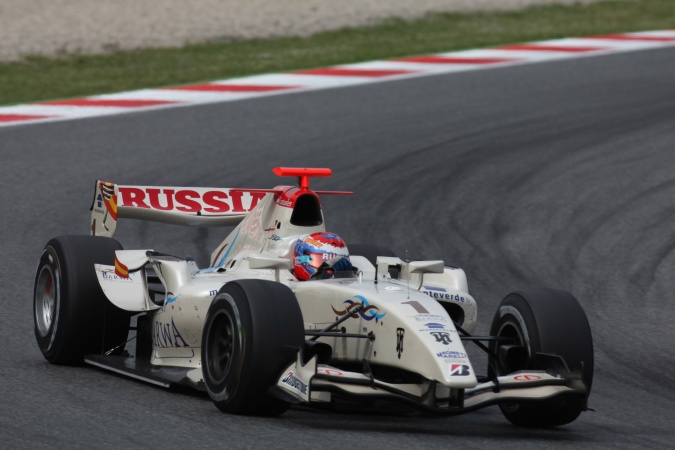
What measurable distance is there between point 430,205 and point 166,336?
5004 millimetres

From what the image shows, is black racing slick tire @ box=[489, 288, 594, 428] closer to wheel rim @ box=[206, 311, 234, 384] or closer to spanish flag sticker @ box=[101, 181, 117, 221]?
wheel rim @ box=[206, 311, 234, 384]

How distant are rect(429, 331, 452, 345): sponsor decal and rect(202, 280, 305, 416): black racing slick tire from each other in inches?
26.0

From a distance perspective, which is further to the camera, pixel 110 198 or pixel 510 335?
pixel 110 198

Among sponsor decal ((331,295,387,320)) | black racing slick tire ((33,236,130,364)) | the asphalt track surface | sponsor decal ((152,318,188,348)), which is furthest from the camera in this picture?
black racing slick tire ((33,236,130,364))

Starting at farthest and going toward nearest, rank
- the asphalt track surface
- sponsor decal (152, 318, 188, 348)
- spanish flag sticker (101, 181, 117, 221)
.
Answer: spanish flag sticker (101, 181, 117, 221), sponsor decal (152, 318, 188, 348), the asphalt track surface

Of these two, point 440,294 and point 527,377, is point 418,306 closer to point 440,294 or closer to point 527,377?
point 527,377

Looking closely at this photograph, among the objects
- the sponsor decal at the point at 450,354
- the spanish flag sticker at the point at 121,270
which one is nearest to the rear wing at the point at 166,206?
the spanish flag sticker at the point at 121,270

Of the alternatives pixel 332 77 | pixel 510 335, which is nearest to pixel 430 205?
pixel 332 77

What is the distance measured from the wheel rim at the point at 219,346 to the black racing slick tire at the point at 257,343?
0.02 m

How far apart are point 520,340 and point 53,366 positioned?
2.89 meters

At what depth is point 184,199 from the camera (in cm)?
938

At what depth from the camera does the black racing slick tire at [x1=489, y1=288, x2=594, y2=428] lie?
7.06 m

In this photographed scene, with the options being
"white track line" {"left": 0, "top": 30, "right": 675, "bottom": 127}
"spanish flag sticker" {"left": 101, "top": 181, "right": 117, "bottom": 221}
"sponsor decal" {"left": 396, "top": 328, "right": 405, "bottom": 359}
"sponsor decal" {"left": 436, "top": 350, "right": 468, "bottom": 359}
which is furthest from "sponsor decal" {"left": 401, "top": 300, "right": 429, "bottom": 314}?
"white track line" {"left": 0, "top": 30, "right": 675, "bottom": 127}

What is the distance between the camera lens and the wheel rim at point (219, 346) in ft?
23.4
